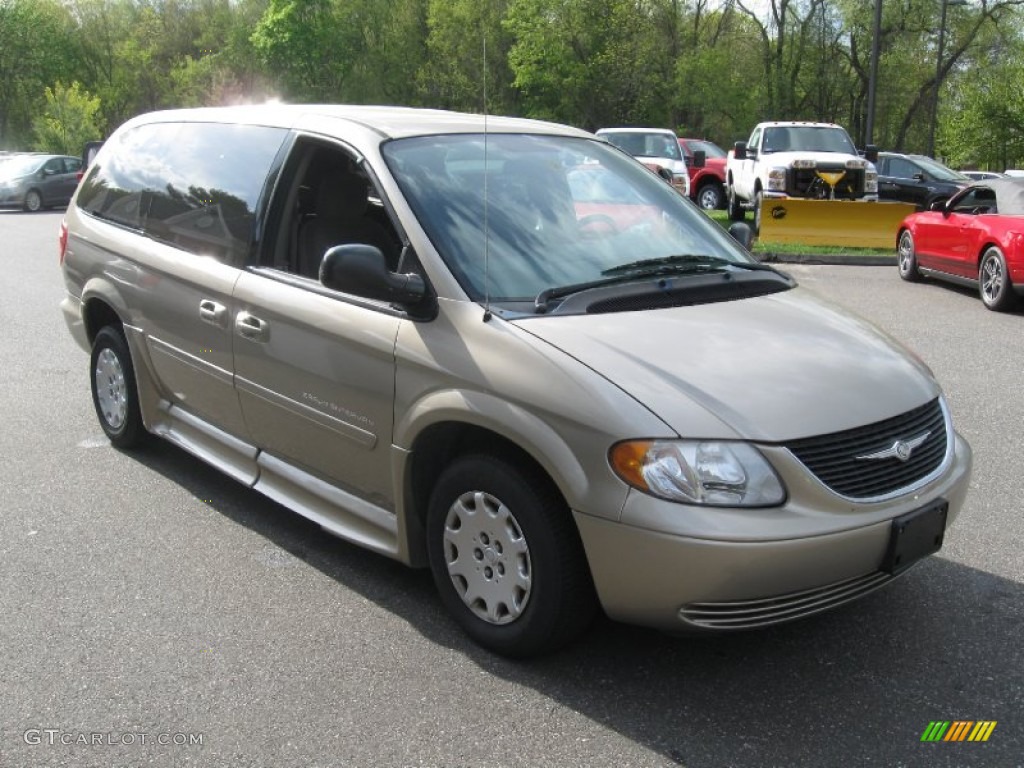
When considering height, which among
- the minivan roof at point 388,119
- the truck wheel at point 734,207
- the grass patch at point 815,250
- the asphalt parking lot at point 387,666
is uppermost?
the minivan roof at point 388,119

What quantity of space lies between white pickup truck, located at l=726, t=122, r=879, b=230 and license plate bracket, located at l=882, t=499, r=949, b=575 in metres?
14.1

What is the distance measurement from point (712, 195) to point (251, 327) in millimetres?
20813

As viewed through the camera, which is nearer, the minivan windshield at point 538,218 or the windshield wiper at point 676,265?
the minivan windshield at point 538,218

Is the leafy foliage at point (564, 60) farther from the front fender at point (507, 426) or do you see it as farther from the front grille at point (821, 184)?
the front fender at point (507, 426)

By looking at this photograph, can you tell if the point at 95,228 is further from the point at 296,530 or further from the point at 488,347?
the point at 488,347

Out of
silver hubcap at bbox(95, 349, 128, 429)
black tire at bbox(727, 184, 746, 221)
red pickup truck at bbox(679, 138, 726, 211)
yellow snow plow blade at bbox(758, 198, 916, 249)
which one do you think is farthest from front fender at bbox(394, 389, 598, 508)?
red pickup truck at bbox(679, 138, 726, 211)

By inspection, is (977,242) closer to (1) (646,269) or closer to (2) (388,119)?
(1) (646,269)

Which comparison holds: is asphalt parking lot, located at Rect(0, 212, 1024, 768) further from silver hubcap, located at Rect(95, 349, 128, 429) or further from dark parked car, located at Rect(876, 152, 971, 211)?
dark parked car, located at Rect(876, 152, 971, 211)

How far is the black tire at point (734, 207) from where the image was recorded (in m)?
21.3

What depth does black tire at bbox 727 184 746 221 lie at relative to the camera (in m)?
21.3

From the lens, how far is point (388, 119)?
4375 mm

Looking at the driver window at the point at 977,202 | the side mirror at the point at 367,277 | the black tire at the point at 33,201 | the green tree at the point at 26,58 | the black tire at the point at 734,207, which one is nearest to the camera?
the side mirror at the point at 367,277

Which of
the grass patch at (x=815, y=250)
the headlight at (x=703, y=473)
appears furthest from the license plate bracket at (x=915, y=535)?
the grass patch at (x=815, y=250)

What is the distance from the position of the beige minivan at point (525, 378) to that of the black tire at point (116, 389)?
1.17 ft
